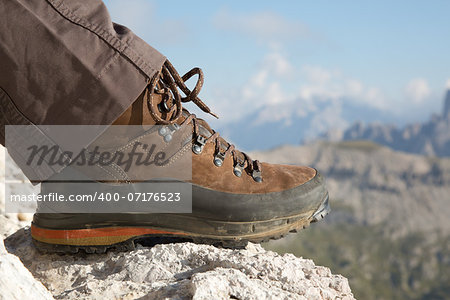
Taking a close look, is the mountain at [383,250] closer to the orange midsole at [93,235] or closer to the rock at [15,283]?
the orange midsole at [93,235]

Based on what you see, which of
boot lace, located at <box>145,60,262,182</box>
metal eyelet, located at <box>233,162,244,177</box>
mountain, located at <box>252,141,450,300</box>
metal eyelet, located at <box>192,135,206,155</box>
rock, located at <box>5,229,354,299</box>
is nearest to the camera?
rock, located at <box>5,229,354,299</box>

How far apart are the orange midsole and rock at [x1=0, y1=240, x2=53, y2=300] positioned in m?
0.73

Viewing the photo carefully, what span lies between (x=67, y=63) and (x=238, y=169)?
1.30 m

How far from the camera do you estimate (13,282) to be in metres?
2.14

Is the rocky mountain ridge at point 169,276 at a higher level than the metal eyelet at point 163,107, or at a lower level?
lower

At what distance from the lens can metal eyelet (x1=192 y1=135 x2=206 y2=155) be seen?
2980 mm

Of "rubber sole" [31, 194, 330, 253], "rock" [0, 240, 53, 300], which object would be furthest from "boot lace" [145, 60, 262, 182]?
"rock" [0, 240, 53, 300]

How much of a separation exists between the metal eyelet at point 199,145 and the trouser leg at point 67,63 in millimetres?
532

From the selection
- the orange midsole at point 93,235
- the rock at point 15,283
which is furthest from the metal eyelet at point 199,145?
the rock at point 15,283

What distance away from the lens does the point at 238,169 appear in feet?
10.4

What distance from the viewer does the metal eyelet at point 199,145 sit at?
2980mm

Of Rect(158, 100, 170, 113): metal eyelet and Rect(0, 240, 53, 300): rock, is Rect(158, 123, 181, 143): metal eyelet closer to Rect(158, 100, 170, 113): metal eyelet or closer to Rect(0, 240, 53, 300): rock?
Rect(158, 100, 170, 113): metal eyelet

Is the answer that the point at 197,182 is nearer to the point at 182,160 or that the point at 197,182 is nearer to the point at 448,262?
the point at 182,160

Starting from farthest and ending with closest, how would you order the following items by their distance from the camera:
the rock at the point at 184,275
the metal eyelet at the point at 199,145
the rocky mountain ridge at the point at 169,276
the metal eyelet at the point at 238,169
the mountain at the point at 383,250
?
the mountain at the point at 383,250, the metal eyelet at the point at 238,169, the metal eyelet at the point at 199,145, the rock at the point at 184,275, the rocky mountain ridge at the point at 169,276
